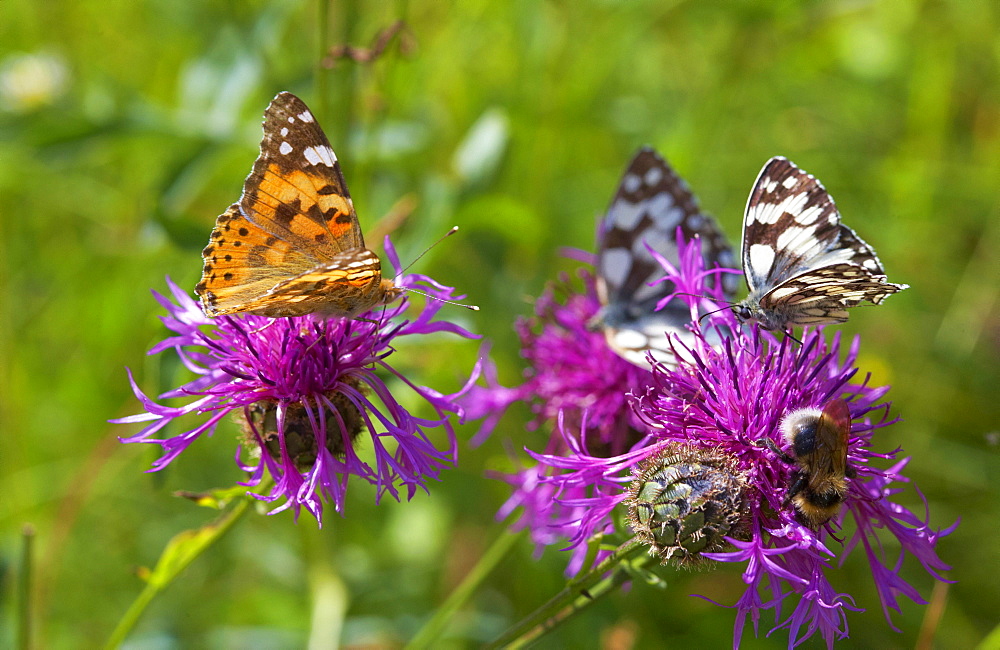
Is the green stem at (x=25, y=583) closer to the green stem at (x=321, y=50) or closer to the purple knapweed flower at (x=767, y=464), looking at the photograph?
the purple knapweed flower at (x=767, y=464)

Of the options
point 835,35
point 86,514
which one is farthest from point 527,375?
point 835,35

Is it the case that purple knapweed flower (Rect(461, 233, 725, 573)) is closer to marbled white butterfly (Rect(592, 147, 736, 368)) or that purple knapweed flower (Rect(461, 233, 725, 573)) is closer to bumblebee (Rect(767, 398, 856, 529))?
marbled white butterfly (Rect(592, 147, 736, 368))

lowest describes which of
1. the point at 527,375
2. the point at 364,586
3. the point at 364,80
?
the point at 364,586

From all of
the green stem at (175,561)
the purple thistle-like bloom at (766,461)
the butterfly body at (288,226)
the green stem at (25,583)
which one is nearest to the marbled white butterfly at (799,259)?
the purple thistle-like bloom at (766,461)

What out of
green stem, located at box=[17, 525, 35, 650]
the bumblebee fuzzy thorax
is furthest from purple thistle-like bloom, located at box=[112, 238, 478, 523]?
the bumblebee fuzzy thorax

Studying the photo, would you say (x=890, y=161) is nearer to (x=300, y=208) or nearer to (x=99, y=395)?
(x=300, y=208)
